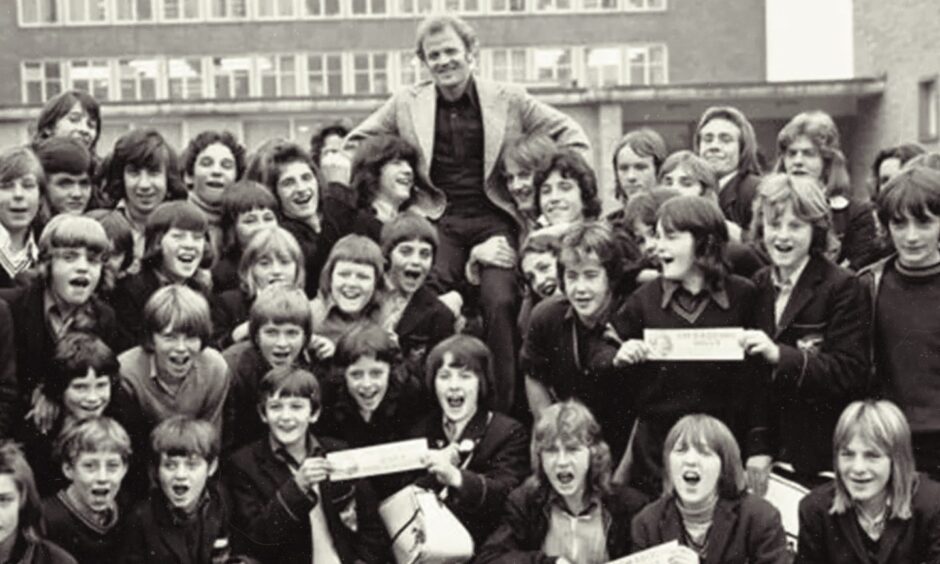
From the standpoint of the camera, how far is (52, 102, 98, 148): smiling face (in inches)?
347

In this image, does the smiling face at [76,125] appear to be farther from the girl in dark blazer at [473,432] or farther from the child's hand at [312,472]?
the child's hand at [312,472]

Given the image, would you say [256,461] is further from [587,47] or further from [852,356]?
Result: [587,47]

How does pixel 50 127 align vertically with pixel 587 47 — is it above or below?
below

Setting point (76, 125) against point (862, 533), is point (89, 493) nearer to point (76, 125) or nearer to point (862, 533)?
point (76, 125)

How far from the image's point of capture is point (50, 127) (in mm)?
8898

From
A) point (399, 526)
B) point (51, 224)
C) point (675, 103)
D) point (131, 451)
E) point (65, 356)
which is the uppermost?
point (675, 103)

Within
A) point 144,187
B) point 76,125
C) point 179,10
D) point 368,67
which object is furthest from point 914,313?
point 179,10

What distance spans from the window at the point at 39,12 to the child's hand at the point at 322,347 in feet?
169

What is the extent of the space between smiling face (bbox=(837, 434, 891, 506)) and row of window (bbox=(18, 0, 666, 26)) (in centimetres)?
4981

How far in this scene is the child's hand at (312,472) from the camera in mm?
6672

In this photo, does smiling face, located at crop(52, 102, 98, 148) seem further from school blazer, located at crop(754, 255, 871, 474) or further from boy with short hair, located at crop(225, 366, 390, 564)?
school blazer, located at crop(754, 255, 871, 474)

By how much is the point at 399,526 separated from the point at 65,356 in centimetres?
186

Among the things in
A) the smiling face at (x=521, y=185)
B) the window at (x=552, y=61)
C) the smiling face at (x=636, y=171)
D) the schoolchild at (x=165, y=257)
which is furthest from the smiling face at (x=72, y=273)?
the window at (x=552, y=61)

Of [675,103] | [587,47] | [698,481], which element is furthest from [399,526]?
[587,47]
